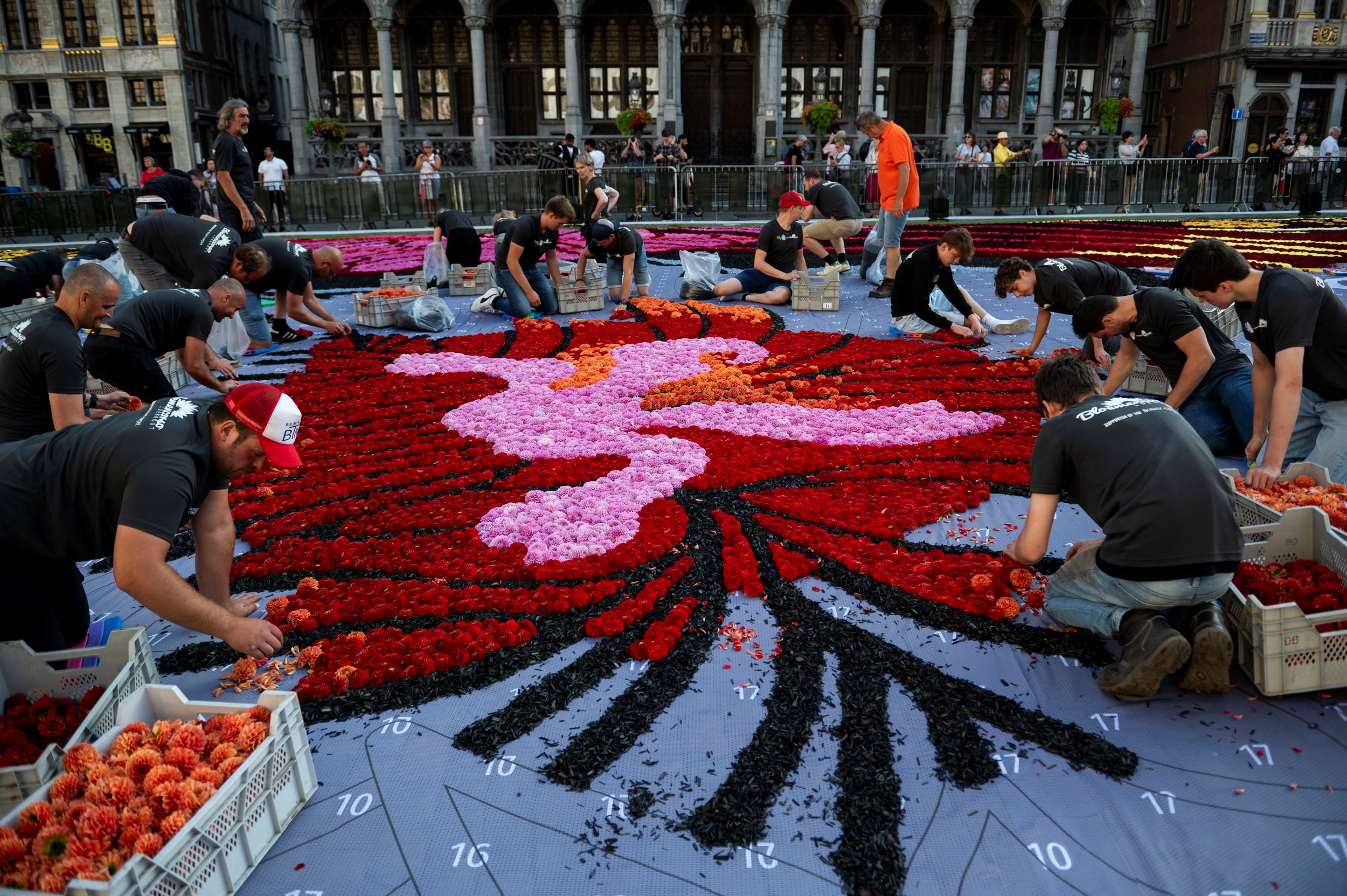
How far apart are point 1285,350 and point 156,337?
22.7 feet

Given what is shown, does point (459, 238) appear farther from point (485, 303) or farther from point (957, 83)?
point (957, 83)

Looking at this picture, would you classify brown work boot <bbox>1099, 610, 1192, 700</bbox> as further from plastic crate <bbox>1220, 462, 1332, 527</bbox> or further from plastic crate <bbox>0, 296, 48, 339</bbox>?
plastic crate <bbox>0, 296, 48, 339</bbox>

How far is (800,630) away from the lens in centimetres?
366

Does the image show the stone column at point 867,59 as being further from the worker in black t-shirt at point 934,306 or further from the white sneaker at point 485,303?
the worker in black t-shirt at point 934,306

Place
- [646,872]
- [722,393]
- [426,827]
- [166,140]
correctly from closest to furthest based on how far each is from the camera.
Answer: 1. [646,872]
2. [426,827]
3. [722,393]
4. [166,140]

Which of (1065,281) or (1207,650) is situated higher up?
(1065,281)

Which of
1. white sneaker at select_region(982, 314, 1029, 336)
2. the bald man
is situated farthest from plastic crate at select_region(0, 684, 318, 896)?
white sneaker at select_region(982, 314, 1029, 336)

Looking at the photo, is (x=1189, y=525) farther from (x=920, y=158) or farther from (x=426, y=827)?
(x=920, y=158)

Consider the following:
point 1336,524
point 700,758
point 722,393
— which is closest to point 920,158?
point 722,393

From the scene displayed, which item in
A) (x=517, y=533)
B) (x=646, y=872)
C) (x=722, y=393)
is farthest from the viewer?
(x=722, y=393)

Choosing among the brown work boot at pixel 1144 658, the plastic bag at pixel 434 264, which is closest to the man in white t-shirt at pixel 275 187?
the plastic bag at pixel 434 264

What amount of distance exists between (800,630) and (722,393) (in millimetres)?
3246

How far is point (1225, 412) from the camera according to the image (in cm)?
536

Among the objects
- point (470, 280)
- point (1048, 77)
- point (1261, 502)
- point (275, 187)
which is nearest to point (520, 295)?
point (470, 280)
